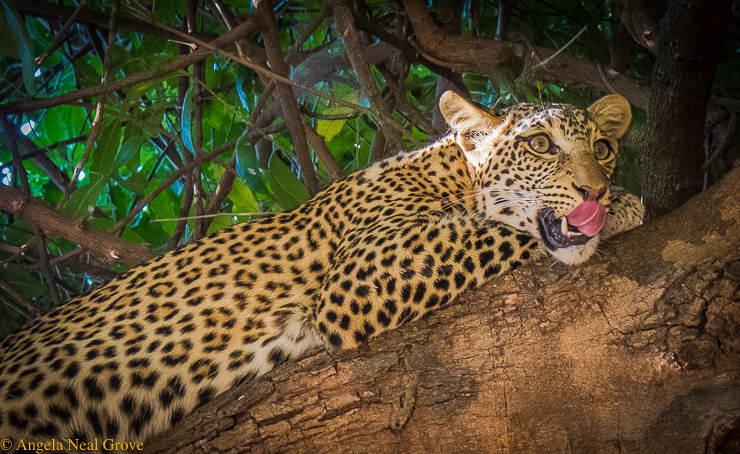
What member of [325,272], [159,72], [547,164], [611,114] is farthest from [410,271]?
[159,72]

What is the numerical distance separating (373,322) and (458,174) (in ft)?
3.82

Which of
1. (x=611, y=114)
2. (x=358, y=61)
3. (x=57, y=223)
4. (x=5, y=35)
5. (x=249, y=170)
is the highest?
(x=5, y=35)

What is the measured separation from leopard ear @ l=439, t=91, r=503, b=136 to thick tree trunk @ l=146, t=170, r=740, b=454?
42.4 inches

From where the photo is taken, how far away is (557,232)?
2.48 m

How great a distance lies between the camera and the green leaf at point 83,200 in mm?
3555

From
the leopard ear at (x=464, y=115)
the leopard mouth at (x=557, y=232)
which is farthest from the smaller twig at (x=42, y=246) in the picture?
the leopard mouth at (x=557, y=232)

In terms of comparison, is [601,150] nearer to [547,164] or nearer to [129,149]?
[547,164]

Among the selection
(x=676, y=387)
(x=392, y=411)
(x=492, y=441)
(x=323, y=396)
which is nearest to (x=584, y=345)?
(x=676, y=387)

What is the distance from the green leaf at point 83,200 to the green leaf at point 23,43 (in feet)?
2.14

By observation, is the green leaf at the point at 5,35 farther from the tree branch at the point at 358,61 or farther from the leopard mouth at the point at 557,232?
the leopard mouth at the point at 557,232

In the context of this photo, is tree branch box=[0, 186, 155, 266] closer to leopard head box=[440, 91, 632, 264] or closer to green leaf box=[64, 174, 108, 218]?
green leaf box=[64, 174, 108, 218]

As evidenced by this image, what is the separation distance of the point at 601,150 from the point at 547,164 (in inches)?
15.2

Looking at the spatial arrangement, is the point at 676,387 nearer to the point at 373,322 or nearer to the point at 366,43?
the point at 373,322

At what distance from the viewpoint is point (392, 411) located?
2.19 meters
